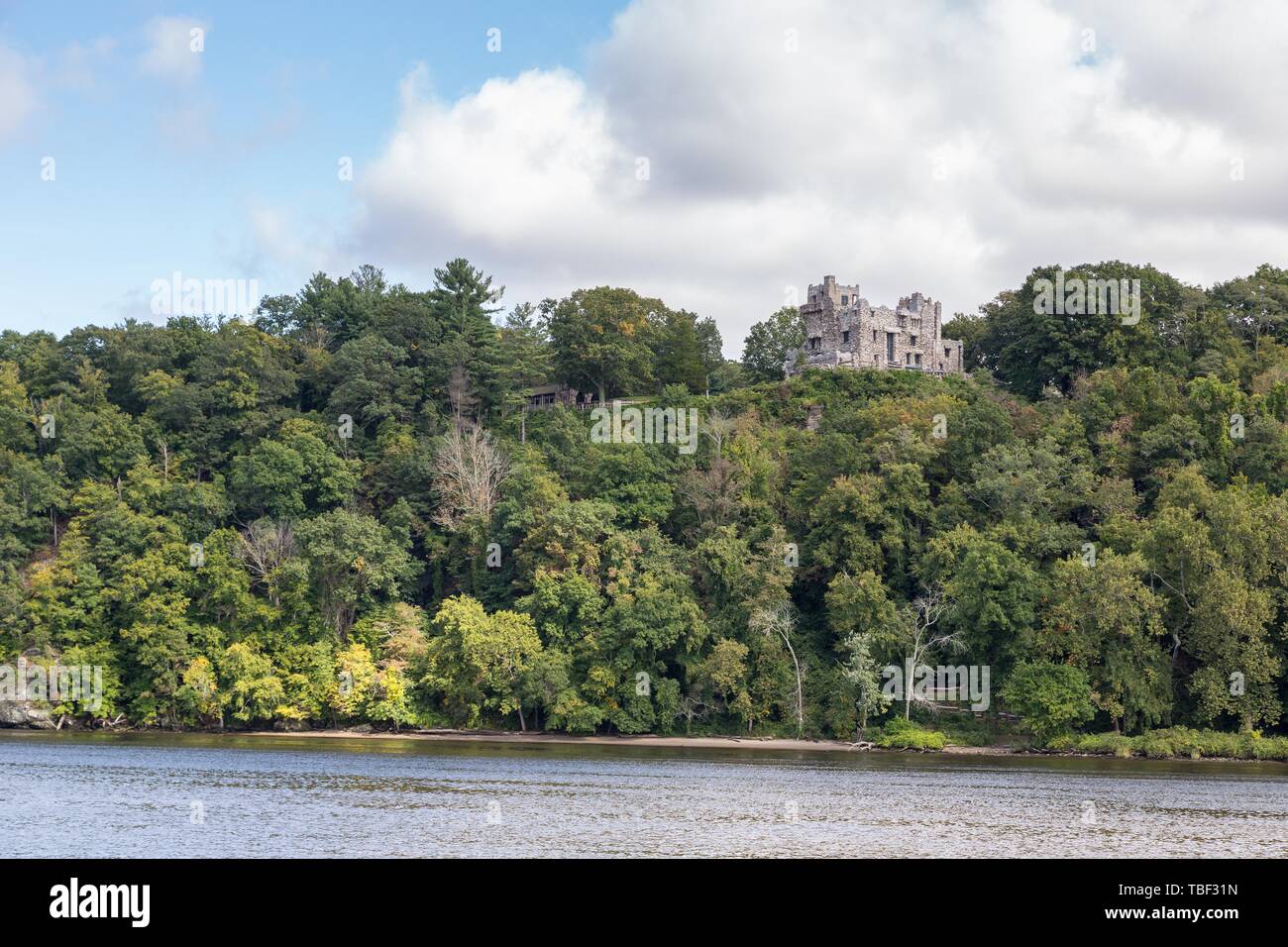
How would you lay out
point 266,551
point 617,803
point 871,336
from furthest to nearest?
point 871,336 < point 266,551 < point 617,803

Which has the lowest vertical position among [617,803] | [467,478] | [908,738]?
[908,738]

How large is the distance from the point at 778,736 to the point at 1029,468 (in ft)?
64.2

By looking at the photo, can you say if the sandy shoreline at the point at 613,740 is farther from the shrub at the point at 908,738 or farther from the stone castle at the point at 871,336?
the stone castle at the point at 871,336

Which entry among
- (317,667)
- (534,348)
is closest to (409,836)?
(317,667)

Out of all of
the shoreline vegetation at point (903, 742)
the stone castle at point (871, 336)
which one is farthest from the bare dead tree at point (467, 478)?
the stone castle at point (871, 336)

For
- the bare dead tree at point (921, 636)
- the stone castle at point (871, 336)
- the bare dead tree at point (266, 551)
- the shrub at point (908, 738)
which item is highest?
the stone castle at point (871, 336)

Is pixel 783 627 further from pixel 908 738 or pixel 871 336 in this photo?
pixel 871 336

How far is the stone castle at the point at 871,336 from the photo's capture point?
10475 cm

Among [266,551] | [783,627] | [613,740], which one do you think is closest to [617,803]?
[783,627]

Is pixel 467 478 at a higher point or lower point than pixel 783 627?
higher

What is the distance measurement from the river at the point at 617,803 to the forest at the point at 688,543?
20.9ft

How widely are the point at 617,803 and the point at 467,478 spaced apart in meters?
42.4

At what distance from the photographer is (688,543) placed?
8000 cm

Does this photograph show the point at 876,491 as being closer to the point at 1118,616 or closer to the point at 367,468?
the point at 1118,616
